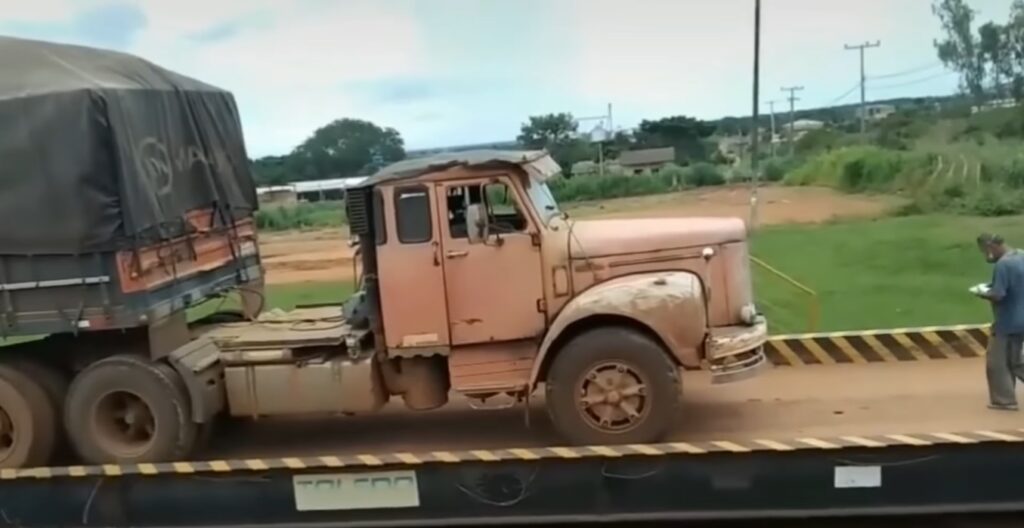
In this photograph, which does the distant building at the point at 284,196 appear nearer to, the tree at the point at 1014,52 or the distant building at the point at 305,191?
the distant building at the point at 305,191

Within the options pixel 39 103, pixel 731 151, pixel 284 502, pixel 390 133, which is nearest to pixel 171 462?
pixel 284 502

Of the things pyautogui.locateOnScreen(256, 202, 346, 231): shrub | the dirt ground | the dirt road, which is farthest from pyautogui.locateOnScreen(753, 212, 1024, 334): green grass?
pyautogui.locateOnScreen(256, 202, 346, 231): shrub

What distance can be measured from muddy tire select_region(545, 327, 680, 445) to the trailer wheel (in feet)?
7.87

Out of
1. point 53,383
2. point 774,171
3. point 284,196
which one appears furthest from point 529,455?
point 774,171

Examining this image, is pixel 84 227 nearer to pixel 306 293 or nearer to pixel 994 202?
pixel 306 293

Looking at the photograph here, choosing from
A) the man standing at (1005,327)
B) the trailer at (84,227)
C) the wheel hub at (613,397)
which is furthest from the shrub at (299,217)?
the man standing at (1005,327)

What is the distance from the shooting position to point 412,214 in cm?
730

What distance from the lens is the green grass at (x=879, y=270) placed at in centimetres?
1541

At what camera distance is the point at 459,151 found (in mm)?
7930

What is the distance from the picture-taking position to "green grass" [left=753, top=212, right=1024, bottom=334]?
607 inches

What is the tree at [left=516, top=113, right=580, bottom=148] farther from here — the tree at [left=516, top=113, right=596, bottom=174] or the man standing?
the man standing

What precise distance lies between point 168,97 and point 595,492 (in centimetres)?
410

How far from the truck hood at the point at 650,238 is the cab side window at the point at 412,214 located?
0.97 metres

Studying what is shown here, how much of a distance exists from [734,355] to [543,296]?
1271mm
